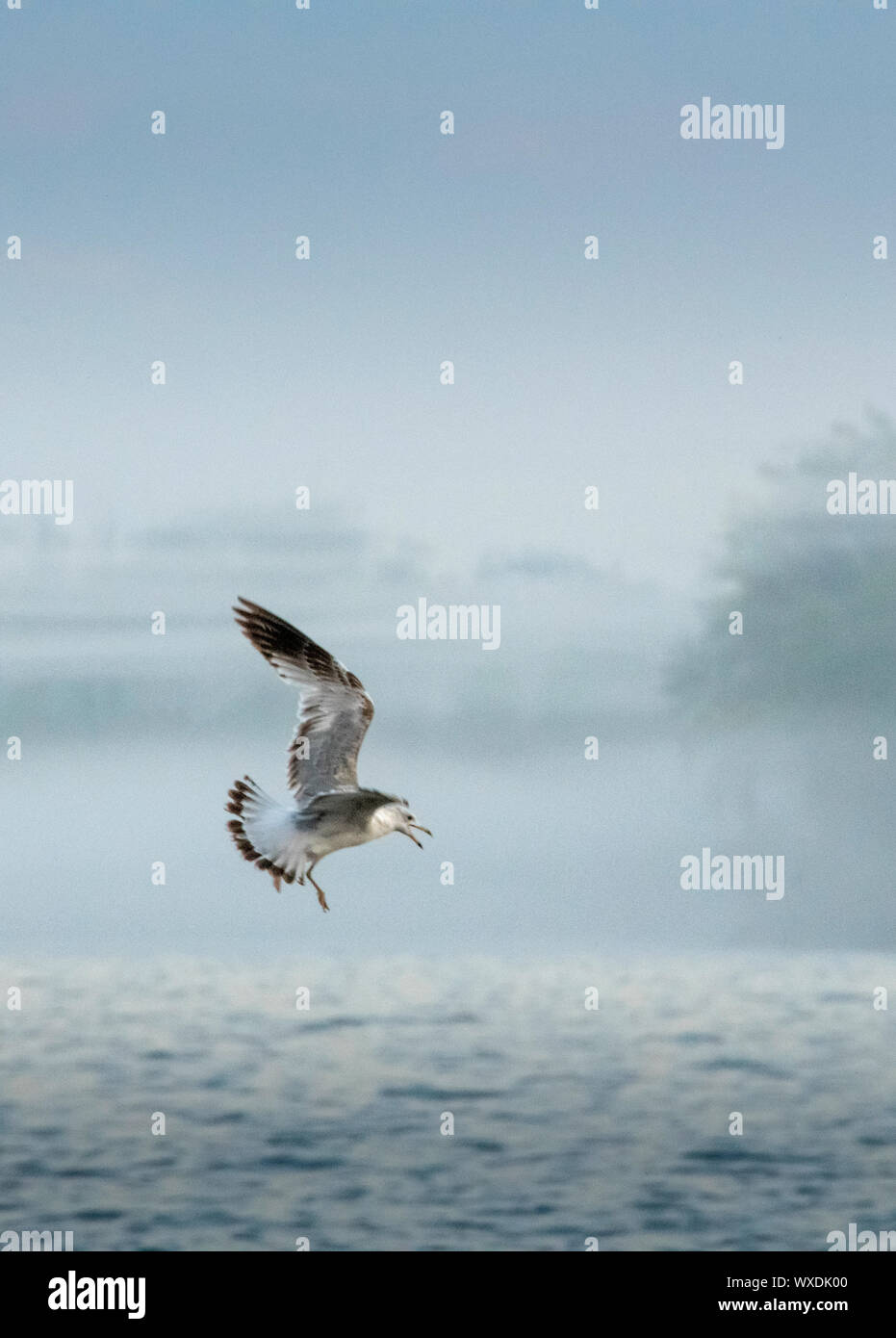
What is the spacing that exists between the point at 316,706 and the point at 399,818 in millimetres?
885

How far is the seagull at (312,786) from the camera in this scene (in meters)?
10.0

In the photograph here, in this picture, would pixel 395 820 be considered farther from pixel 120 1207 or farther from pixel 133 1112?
pixel 133 1112

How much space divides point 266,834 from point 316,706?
837 mm

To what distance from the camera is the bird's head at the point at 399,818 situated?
32.8 ft

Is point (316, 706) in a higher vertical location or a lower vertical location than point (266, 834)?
higher

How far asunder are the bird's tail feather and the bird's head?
45cm

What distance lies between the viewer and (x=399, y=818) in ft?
33.0

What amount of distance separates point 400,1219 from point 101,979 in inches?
296

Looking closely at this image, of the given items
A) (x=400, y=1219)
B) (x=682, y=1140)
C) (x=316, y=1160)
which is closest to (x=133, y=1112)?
(x=316, y=1160)

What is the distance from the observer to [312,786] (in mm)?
10406

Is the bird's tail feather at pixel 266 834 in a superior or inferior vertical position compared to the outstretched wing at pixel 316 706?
inferior

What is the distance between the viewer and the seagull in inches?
394

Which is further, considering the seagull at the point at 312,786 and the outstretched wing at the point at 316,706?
the outstretched wing at the point at 316,706

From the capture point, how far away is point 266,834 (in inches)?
396
